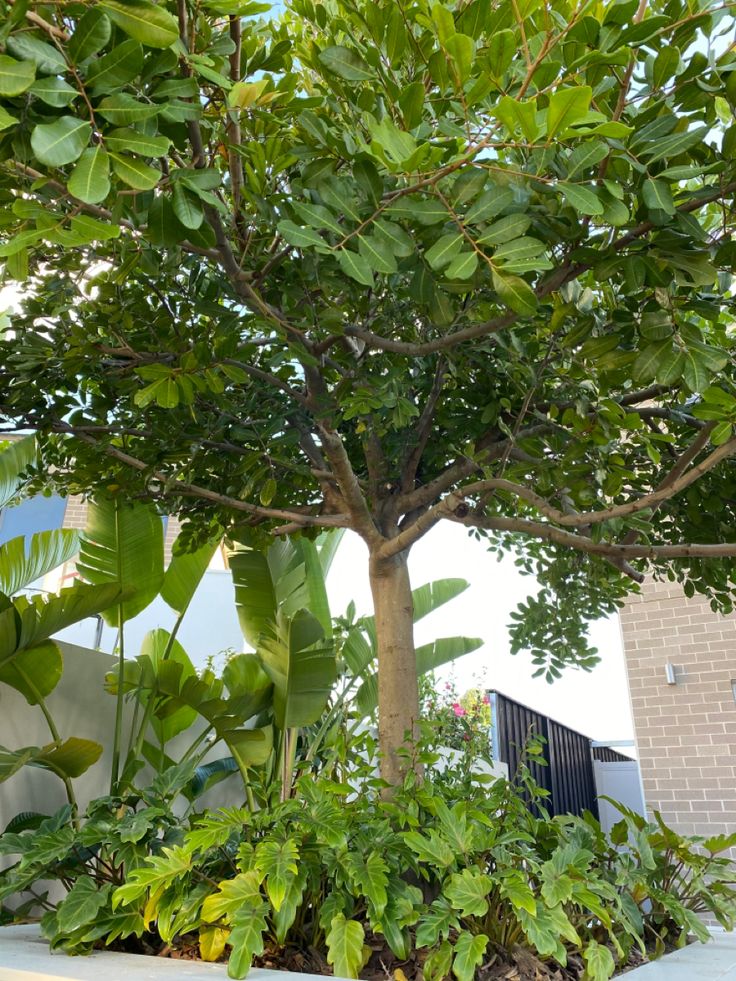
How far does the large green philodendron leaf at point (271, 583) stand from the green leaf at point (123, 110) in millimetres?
2915

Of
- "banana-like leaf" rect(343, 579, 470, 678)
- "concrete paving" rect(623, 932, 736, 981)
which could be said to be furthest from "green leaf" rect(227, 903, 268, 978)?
"banana-like leaf" rect(343, 579, 470, 678)

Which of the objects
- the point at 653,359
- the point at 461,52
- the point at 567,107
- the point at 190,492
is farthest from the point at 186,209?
the point at 190,492

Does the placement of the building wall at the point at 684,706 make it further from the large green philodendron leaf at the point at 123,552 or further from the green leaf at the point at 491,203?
the green leaf at the point at 491,203

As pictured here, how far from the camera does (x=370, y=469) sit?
303cm

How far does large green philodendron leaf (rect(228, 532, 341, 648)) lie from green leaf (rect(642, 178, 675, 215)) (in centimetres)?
287

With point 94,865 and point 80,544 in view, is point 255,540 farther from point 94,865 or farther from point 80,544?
point 94,865

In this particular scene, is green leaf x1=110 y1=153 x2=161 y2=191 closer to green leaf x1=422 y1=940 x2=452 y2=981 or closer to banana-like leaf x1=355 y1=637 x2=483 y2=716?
green leaf x1=422 y1=940 x2=452 y2=981

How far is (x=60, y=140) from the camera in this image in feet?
3.46

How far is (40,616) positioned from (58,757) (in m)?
0.53

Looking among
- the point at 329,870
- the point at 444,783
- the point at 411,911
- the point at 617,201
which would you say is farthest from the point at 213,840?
the point at 617,201

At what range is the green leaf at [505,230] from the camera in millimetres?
1380

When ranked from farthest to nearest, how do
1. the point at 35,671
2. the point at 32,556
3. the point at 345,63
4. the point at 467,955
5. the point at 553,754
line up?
the point at 553,754 < the point at 32,556 < the point at 35,671 < the point at 467,955 < the point at 345,63

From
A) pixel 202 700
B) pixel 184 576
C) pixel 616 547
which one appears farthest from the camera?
pixel 184 576

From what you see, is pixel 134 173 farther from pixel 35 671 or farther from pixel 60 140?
pixel 35 671
